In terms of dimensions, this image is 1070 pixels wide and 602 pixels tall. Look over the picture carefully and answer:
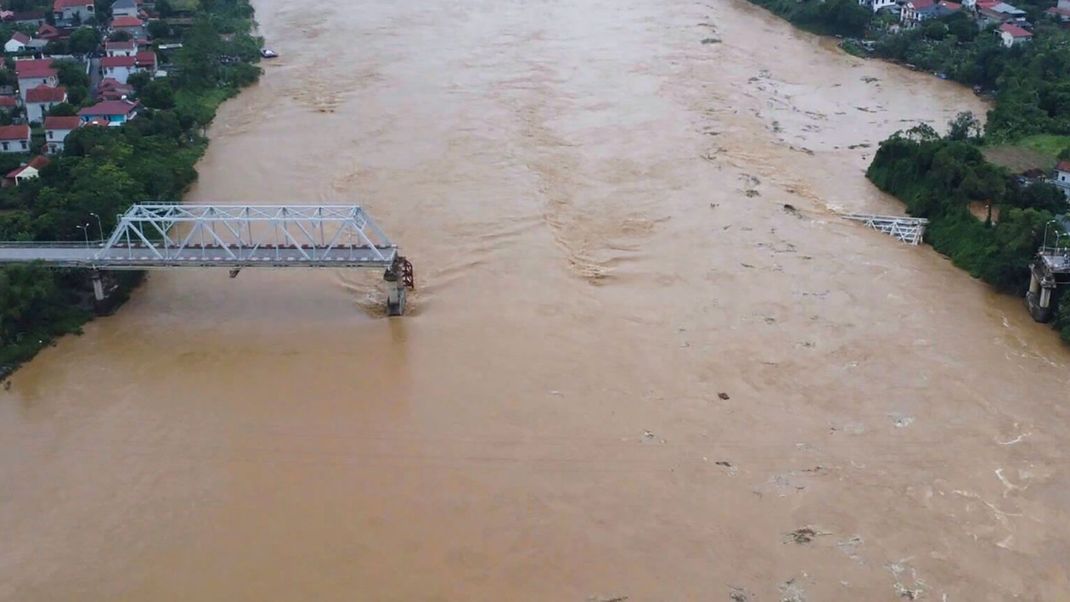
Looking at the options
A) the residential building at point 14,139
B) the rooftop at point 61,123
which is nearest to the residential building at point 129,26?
the rooftop at point 61,123

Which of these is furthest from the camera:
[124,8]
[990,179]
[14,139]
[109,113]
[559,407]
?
[124,8]

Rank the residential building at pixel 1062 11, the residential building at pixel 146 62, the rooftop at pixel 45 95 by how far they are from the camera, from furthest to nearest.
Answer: the residential building at pixel 1062 11 < the residential building at pixel 146 62 < the rooftop at pixel 45 95

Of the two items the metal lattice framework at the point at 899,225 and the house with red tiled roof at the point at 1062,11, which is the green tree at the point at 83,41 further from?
the house with red tiled roof at the point at 1062,11

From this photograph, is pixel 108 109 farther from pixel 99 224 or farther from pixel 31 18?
pixel 31 18

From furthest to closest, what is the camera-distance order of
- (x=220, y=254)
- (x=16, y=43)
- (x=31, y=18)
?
(x=31, y=18) → (x=16, y=43) → (x=220, y=254)

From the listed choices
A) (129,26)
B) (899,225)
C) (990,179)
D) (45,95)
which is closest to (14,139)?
(45,95)

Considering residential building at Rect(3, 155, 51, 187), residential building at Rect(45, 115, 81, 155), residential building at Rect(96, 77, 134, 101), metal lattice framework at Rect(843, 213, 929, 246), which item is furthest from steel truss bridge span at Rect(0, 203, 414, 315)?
metal lattice framework at Rect(843, 213, 929, 246)

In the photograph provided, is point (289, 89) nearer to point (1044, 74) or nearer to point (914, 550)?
point (1044, 74)
